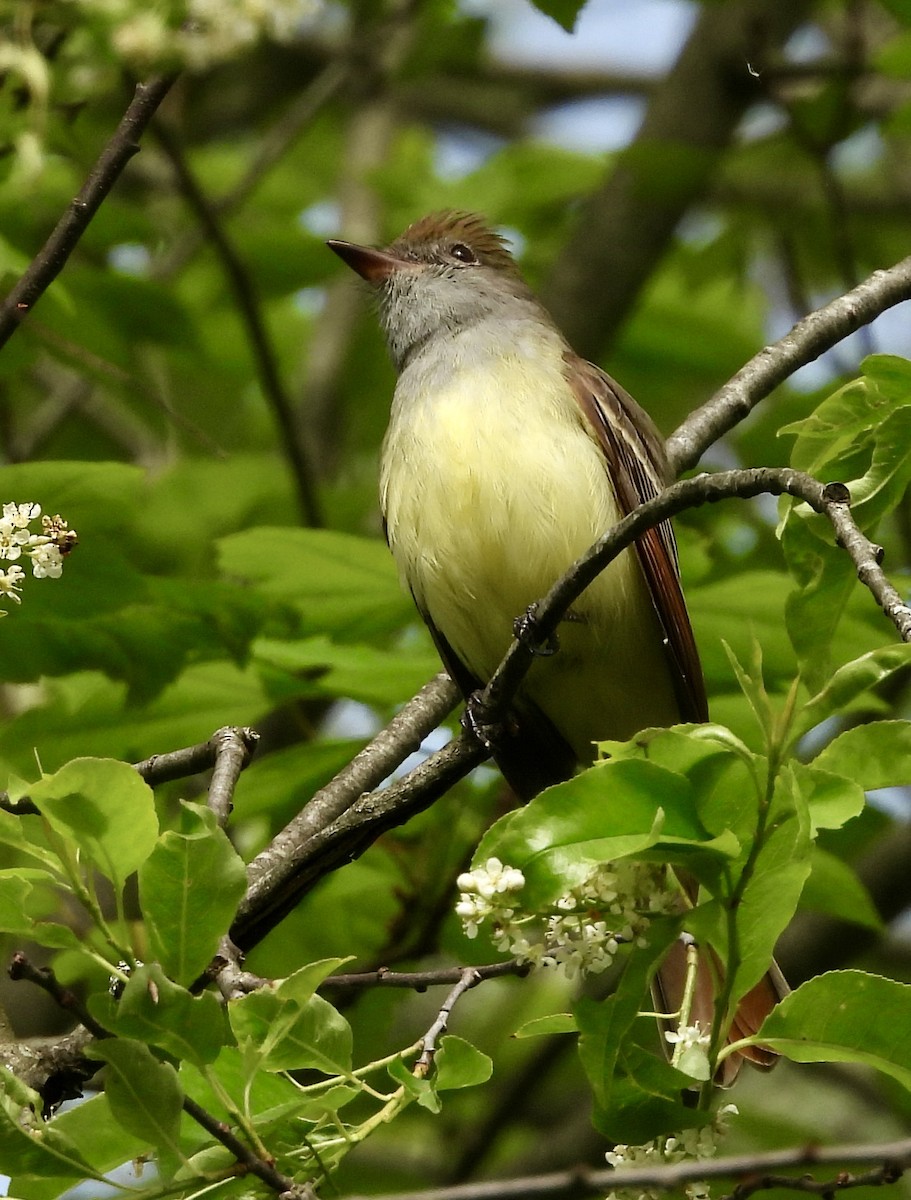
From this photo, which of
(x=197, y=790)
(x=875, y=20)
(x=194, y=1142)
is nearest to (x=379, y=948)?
(x=197, y=790)

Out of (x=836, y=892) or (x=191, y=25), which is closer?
(x=191, y=25)

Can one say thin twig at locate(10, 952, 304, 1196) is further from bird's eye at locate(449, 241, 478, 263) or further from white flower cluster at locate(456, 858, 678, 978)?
bird's eye at locate(449, 241, 478, 263)

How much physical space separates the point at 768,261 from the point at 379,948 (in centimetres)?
609

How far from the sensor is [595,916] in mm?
2492

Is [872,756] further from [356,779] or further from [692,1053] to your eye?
[356,779]

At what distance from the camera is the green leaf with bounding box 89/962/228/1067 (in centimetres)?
233

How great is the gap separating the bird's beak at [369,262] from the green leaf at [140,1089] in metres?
4.07

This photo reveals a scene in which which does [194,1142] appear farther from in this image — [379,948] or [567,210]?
[567,210]

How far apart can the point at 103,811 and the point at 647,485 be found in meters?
2.81

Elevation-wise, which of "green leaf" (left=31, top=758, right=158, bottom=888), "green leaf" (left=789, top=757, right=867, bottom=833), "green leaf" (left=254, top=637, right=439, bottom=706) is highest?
"green leaf" (left=31, top=758, right=158, bottom=888)

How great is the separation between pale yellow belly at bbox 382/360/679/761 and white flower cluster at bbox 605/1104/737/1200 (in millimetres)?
2219

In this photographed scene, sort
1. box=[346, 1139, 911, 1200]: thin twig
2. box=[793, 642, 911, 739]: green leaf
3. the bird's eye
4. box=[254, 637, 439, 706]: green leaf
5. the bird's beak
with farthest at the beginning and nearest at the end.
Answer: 1. the bird's eye
2. the bird's beak
3. box=[254, 637, 439, 706]: green leaf
4. box=[793, 642, 911, 739]: green leaf
5. box=[346, 1139, 911, 1200]: thin twig

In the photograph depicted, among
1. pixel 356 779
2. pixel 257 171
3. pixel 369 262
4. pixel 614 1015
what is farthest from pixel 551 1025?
pixel 257 171

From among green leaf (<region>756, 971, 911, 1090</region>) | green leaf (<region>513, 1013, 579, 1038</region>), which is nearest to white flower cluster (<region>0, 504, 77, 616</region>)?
green leaf (<region>513, 1013, 579, 1038</region>)
